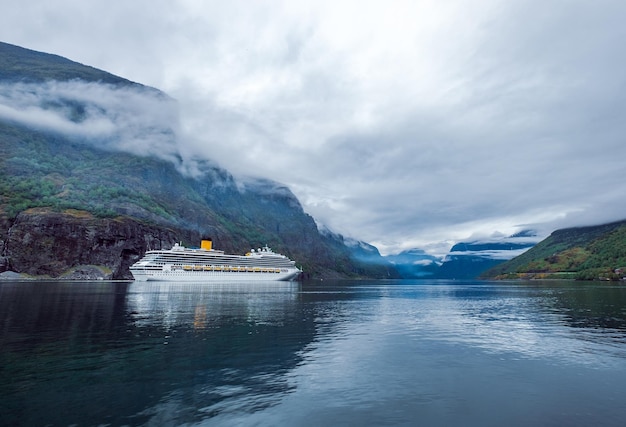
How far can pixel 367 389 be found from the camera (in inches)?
913

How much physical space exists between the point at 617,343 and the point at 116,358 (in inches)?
1898

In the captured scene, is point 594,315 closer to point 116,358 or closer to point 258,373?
point 258,373

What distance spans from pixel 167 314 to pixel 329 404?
151ft

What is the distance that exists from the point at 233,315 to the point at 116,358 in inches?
1164

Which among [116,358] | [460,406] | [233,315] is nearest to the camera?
[460,406]

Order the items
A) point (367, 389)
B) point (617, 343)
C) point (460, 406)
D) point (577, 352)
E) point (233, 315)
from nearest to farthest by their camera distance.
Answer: point (460, 406) → point (367, 389) → point (577, 352) → point (617, 343) → point (233, 315)

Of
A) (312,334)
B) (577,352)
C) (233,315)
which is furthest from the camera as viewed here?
(233,315)

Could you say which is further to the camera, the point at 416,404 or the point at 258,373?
the point at 258,373

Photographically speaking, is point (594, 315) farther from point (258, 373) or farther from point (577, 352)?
point (258, 373)

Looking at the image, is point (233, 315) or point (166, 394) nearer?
point (166, 394)

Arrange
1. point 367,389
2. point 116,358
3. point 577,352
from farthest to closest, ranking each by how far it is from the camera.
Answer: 1. point 577,352
2. point 116,358
3. point 367,389

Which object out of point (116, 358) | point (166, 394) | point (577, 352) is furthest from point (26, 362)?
point (577, 352)

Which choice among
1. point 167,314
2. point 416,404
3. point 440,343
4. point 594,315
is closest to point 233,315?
point 167,314

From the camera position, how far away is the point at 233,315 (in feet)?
191
